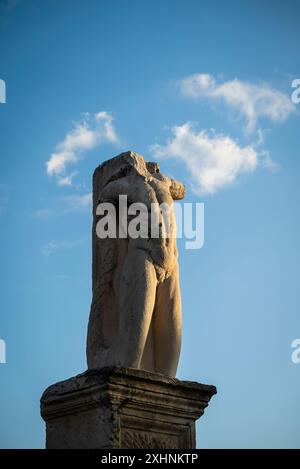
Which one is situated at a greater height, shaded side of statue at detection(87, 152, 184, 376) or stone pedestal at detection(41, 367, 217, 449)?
shaded side of statue at detection(87, 152, 184, 376)

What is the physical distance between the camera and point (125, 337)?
8.49 m

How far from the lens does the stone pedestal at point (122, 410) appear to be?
7.36m

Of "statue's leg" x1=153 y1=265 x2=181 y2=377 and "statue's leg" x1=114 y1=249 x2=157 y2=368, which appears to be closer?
"statue's leg" x1=114 y1=249 x2=157 y2=368

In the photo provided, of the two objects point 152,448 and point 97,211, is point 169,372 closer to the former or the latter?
point 152,448

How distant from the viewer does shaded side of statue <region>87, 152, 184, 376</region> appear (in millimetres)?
8570

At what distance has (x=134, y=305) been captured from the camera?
859 cm

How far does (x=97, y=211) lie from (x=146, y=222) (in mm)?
604

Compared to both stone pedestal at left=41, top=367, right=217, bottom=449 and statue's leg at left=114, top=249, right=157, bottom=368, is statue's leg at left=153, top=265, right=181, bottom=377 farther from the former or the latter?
stone pedestal at left=41, top=367, right=217, bottom=449

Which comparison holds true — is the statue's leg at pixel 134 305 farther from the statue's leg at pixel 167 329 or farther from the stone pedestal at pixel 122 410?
the stone pedestal at pixel 122 410

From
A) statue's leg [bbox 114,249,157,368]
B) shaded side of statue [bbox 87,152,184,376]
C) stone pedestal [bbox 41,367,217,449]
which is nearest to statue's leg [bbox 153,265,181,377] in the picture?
shaded side of statue [bbox 87,152,184,376]

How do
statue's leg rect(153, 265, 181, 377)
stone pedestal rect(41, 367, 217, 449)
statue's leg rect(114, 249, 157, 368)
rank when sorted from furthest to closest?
statue's leg rect(153, 265, 181, 377)
statue's leg rect(114, 249, 157, 368)
stone pedestal rect(41, 367, 217, 449)

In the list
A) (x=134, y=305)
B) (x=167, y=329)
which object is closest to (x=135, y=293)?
(x=134, y=305)

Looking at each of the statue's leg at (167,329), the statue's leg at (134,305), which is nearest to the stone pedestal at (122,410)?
the statue's leg at (134,305)
